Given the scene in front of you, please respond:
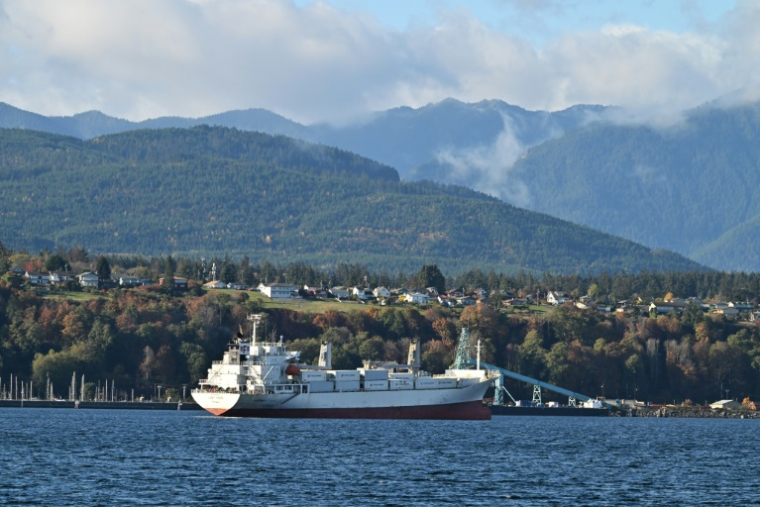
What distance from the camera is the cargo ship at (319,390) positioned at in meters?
141

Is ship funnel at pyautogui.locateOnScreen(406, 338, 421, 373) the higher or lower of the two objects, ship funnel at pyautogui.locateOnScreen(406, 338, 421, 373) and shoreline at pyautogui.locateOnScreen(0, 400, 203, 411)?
the higher

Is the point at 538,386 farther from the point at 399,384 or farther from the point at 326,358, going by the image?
the point at 326,358

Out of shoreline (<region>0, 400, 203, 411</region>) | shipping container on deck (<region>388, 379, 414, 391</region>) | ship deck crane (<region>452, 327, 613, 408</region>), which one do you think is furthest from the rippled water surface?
ship deck crane (<region>452, 327, 613, 408</region>)

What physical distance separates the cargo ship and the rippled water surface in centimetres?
605

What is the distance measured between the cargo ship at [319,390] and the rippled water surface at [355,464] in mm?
6050

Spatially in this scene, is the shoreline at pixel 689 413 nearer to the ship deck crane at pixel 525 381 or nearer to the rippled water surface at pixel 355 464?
the ship deck crane at pixel 525 381

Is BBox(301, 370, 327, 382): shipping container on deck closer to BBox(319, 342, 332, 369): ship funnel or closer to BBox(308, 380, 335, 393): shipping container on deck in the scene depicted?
BBox(308, 380, 335, 393): shipping container on deck

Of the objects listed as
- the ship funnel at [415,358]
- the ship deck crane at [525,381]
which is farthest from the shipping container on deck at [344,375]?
the ship deck crane at [525,381]

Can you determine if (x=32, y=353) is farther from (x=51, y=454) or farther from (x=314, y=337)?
(x=51, y=454)

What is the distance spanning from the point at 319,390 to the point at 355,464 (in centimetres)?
5600

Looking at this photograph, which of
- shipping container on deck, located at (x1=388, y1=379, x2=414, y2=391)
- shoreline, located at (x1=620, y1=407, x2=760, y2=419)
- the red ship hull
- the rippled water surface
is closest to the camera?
the rippled water surface

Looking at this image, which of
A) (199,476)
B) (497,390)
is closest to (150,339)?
(497,390)

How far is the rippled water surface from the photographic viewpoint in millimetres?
72000

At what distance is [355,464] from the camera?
8744 centimetres
